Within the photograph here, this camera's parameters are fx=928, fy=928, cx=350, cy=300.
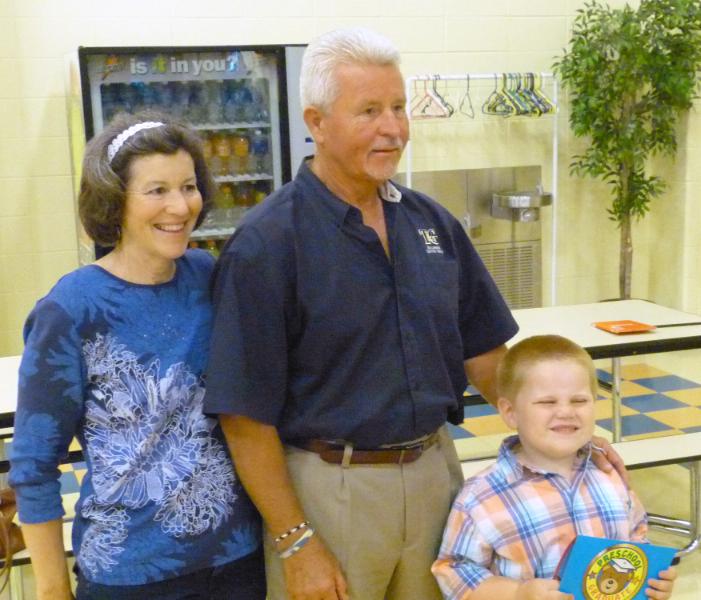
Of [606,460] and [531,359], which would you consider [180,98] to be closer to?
[531,359]

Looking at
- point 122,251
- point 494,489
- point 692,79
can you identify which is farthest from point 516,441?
point 692,79

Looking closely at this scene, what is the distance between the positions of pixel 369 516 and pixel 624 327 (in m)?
2.09

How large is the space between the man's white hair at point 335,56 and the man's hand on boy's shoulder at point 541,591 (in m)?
0.97

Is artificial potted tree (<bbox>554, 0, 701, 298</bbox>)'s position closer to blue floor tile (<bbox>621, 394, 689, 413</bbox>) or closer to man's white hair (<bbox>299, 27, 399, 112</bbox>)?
blue floor tile (<bbox>621, 394, 689, 413</bbox>)

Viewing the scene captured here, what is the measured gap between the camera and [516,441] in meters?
1.96

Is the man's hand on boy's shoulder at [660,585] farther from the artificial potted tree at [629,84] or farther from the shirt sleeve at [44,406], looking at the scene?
the artificial potted tree at [629,84]

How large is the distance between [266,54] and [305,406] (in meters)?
3.82

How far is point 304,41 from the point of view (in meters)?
5.68

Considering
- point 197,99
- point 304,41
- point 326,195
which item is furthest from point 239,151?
point 326,195

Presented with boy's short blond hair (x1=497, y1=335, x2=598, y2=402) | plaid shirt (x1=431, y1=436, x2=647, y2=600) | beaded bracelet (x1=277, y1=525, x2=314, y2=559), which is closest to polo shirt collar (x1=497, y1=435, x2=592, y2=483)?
plaid shirt (x1=431, y1=436, x2=647, y2=600)

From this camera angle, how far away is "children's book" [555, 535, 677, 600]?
169cm

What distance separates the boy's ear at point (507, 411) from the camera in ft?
6.28

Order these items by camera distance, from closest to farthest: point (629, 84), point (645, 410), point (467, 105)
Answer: point (645, 410)
point (629, 84)
point (467, 105)

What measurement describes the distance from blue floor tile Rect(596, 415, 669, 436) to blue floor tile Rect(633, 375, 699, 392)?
2.14 feet
